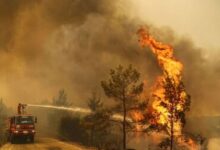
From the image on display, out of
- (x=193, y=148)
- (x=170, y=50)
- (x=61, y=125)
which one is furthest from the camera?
(x=61, y=125)

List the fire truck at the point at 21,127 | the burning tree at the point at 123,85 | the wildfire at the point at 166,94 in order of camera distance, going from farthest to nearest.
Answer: the fire truck at the point at 21,127 → the burning tree at the point at 123,85 → the wildfire at the point at 166,94

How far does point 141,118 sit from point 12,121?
14.5m

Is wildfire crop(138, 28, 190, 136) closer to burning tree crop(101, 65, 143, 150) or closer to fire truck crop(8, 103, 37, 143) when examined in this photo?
burning tree crop(101, 65, 143, 150)

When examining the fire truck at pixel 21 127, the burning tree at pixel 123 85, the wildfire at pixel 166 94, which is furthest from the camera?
the fire truck at pixel 21 127

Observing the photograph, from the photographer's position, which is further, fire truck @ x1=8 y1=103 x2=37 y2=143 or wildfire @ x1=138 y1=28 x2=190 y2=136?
fire truck @ x1=8 y1=103 x2=37 y2=143

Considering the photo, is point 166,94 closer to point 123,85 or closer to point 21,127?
point 123,85

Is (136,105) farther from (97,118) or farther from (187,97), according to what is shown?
(187,97)

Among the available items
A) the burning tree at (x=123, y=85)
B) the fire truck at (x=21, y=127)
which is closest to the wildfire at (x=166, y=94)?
the burning tree at (x=123, y=85)

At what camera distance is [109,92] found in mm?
41656

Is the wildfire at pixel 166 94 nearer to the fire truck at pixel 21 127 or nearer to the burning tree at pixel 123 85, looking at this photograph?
the burning tree at pixel 123 85

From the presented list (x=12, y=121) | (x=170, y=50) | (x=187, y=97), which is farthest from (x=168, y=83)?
(x=12, y=121)

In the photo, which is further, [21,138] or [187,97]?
[21,138]

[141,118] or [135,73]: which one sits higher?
[135,73]

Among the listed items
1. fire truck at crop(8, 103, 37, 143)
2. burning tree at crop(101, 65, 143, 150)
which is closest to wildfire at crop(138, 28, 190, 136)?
burning tree at crop(101, 65, 143, 150)
